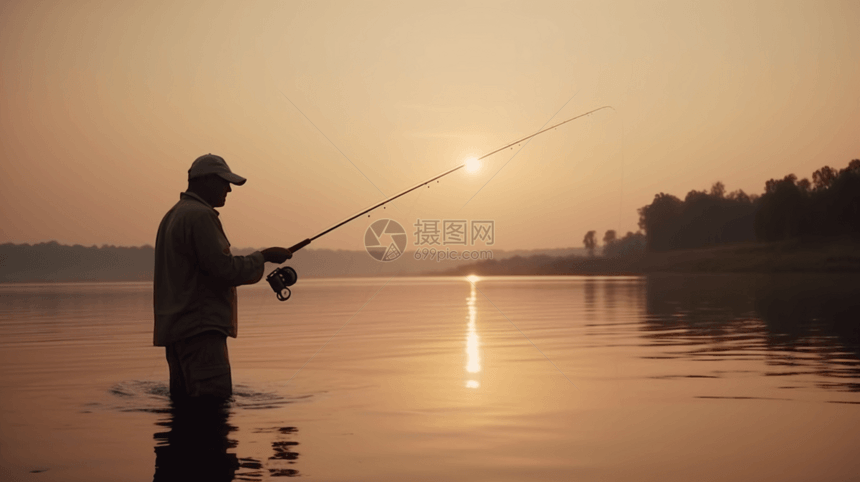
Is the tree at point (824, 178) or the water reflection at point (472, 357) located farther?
the tree at point (824, 178)

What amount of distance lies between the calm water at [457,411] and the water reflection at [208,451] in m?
0.02

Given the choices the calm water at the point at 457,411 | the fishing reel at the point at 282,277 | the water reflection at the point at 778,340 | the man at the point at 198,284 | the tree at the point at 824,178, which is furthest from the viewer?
the tree at the point at 824,178

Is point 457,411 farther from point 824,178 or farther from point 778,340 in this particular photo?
point 824,178

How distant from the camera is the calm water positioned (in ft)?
20.9

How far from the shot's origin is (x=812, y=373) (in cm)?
1178

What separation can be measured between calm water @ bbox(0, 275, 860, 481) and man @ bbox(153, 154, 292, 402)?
1.70ft

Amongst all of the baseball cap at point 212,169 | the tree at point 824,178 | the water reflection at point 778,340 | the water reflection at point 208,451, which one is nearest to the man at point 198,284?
the baseball cap at point 212,169

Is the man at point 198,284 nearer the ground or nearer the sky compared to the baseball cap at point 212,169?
nearer the ground

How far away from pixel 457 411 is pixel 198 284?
2.97 metres

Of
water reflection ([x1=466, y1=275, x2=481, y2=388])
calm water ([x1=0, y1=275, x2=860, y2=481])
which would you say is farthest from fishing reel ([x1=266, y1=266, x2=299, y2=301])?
water reflection ([x1=466, y1=275, x2=481, y2=388])

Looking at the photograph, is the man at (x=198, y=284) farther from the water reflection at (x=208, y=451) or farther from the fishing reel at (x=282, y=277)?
the fishing reel at (x=282, y=277)

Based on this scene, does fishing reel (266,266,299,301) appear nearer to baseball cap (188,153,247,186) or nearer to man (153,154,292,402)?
man (153,154,292,402)

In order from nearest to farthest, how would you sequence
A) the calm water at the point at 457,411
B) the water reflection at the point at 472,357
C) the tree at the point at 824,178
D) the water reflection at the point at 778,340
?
the calm water at the point at 457,411
the water reflection at the point at 472,357
the water reflection at the point at 778,340
the tree at the point at 824,178

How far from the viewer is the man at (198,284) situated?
7703mm
